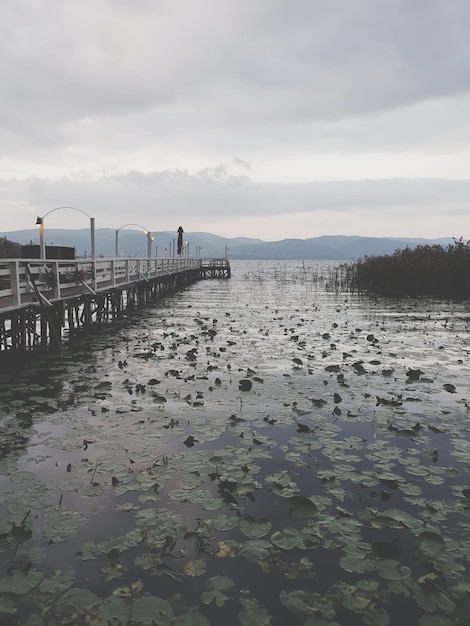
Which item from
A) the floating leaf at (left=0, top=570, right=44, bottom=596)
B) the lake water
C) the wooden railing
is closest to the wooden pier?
the wooden railing

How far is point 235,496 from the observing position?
15.9 feet

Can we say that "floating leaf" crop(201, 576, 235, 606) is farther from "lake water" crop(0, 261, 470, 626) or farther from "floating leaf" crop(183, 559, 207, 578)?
"floating leaf" crop(183, 559, 207, 578)

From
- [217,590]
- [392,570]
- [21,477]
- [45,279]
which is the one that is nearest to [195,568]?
[217,590]

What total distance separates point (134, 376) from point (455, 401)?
22.1ft

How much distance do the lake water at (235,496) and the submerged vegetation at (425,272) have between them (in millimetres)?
21583

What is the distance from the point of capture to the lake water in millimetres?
3354

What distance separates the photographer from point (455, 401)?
835 cm

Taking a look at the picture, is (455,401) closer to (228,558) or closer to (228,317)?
(228,558)

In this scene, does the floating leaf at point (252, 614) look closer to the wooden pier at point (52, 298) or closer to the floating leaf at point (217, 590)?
the floating leaf at point (217, 590)

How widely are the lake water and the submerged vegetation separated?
70.8ft

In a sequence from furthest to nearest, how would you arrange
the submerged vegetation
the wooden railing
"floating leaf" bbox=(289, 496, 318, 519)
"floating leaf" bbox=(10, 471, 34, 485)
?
1. the submerged vegetation
2. the wooden railing
3. "floating leaf" bbox=(10, 471, 34, 485)
4. "floating leaf" bbox=(289, 496, 318, 519)

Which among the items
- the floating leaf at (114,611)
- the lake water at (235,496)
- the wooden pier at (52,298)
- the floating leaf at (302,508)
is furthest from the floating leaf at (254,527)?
the wooden pier at (52,298)

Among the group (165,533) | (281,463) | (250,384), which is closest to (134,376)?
(250,384)

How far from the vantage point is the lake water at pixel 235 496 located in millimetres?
3354
